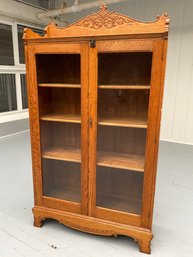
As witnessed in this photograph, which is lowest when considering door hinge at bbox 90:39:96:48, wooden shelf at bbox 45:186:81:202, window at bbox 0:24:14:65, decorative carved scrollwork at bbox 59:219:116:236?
decorative carved scrollwork at bbox 59:219:116:236

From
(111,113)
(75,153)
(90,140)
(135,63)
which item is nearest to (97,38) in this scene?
(135,63)

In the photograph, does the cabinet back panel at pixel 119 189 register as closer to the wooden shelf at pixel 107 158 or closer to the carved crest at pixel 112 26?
the wooden shelf at pixel 107 158

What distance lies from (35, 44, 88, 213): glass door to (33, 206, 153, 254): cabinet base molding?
0.20 ft

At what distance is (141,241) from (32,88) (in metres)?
1.48

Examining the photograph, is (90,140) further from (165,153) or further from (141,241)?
(165,153)

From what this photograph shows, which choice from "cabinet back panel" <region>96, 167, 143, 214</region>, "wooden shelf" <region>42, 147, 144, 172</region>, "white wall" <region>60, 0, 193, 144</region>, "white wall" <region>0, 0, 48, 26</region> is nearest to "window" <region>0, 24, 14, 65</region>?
"white wall" <region>0, 0, 48, 26</region>

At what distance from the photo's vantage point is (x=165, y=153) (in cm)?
386

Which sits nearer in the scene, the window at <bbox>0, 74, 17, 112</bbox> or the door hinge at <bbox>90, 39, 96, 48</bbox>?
the door hinge at <bbox>90, 39, 96, 48</bbox>

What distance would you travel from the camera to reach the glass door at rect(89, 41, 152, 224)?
1.67 metres

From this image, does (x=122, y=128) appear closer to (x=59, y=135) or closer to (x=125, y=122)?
(x=125, y=122)

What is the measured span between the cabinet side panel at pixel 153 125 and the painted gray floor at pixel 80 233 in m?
0.32

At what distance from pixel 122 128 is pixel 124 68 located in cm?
48

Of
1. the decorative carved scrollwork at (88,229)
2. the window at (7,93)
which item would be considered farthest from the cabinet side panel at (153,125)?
the window at (7,93)

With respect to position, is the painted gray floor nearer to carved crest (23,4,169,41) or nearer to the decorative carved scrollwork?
the decorative carved scrollwork
